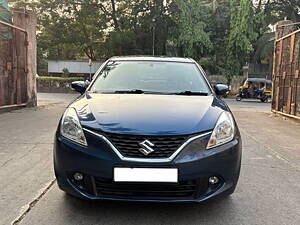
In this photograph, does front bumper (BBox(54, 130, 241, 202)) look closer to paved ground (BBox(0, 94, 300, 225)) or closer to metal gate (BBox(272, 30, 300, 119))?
paved ground (BBox(0, 94, 300, 225))

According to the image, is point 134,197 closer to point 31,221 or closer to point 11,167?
point 31,221

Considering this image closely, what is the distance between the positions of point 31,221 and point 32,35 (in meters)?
10.2

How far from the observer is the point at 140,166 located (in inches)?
102

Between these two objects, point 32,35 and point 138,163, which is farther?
point 32,35

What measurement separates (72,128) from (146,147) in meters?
0.69

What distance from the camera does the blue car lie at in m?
2.61

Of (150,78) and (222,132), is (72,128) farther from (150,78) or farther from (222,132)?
(150,78)

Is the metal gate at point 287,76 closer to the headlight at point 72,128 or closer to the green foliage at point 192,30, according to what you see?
the headlight at point 72,128

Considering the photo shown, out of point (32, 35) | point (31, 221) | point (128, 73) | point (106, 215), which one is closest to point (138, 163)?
point (106, 215)

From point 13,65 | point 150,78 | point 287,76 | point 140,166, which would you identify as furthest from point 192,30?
point 140,166

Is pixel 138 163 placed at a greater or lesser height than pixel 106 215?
greater

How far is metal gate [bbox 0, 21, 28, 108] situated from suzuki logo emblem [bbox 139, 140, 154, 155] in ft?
27.1

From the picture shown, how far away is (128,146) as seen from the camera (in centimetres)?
265

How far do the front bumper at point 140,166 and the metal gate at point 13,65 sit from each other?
792 centimetres
